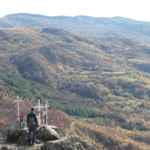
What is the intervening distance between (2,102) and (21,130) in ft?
560

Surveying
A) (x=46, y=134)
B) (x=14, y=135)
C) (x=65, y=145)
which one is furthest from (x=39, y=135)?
(x=65, y=145)

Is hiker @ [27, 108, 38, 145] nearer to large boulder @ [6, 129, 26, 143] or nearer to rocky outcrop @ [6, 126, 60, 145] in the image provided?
rocky outcrop @ [6, 126, 60, 145]

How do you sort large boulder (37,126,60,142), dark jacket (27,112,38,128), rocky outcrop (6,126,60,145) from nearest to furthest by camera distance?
dark jacket (27,112,38,128) → rocky outcrop (6,126,60,145) → large boulder (37,126,60,142)

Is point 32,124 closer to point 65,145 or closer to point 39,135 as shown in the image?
point 39,135

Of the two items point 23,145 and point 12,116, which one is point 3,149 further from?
point 12,116

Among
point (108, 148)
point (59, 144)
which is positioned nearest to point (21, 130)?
point (59, 144)

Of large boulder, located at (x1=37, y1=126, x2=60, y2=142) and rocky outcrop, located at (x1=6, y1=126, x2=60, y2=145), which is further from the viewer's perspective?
large boulder, located at (x1=37, y1=126, x2=60, y2=142)

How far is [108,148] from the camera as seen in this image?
195 m

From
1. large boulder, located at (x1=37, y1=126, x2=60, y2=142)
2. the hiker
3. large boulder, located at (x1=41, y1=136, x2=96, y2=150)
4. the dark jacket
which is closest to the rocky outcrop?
large boulder, located at (x1=37, y1=126, x2=60, y2=142)

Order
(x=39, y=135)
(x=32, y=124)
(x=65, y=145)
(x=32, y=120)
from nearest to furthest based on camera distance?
(x=65, y=145)
(x=32, y=124)
(x=32, y=120)
(x=39, y=135)

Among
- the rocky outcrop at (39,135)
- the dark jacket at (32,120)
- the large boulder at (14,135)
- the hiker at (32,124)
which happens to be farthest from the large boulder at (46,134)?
the dark jacket at (32,120)

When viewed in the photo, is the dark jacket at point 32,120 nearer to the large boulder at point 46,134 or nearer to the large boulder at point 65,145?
the large boulder at point 65,145

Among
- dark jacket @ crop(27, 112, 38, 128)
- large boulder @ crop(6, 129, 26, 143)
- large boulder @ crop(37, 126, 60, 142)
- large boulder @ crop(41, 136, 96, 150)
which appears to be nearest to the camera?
large boulder @ crop(41, 136, 96, 150)

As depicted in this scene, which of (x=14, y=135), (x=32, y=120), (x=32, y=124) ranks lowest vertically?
(x=14, y=135)
